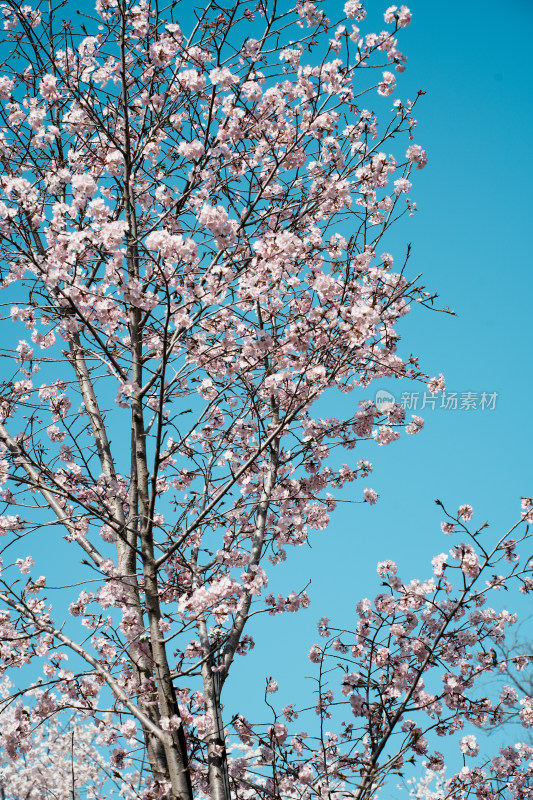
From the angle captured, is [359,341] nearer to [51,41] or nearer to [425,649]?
[425,649]

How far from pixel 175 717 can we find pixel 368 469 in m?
2.55

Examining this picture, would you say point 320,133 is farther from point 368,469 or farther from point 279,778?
point 279,778

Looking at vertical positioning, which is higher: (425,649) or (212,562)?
(212,562)

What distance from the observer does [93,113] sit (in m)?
5.18

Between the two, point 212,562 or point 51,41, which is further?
point 51,41

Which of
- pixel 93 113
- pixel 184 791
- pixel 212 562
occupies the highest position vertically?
pixel 93 113

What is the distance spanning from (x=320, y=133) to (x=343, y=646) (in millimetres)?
3940

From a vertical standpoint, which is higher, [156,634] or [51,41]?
[51,41]

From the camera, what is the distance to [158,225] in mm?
5148

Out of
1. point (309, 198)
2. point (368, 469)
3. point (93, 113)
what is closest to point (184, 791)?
point (368, 469)

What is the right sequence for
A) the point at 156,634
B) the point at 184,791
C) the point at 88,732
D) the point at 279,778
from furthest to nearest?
the point at 88,732
the point at 279,778
the point at 156,634
the point at 184,791

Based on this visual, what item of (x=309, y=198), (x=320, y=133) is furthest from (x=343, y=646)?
(x=320, y=133)

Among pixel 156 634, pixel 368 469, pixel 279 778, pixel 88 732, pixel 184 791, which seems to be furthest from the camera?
pixel 88 732

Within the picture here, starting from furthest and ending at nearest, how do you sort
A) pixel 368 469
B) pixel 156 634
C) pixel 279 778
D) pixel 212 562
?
pixel 368 469 < pixel 279 778 < pixel 212 562 < pixel 156 634
